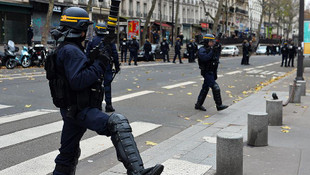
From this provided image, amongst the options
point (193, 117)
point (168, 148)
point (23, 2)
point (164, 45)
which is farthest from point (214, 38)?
point (23, 2)

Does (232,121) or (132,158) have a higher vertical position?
(132,158)

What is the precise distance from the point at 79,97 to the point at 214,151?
2.66m

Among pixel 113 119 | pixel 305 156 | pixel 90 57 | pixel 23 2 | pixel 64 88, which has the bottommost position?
pixel 305 156

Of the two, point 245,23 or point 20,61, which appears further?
point 245,23

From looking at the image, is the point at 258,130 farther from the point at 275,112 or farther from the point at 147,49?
the point at 147,49

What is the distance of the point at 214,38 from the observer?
8.45 meters

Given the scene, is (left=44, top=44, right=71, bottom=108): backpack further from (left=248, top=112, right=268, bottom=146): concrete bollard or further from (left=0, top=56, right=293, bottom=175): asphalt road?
(left=248, top=112, right=268, bottom=146): concrete bollard

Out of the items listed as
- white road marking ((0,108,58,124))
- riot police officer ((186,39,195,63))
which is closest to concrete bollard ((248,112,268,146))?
white road marking ((0,108,58,124))

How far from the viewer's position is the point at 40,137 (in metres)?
6.05

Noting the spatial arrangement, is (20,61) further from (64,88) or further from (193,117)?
(64,88)

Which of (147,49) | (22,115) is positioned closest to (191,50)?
(147,49)

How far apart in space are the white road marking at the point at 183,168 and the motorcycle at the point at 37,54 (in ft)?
56.6

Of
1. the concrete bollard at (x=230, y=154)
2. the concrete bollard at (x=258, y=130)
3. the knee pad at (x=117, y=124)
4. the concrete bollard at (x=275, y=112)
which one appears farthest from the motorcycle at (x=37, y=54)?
the knee pad at (x=117, y=124)

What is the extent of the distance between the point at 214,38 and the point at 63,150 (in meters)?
5.67
